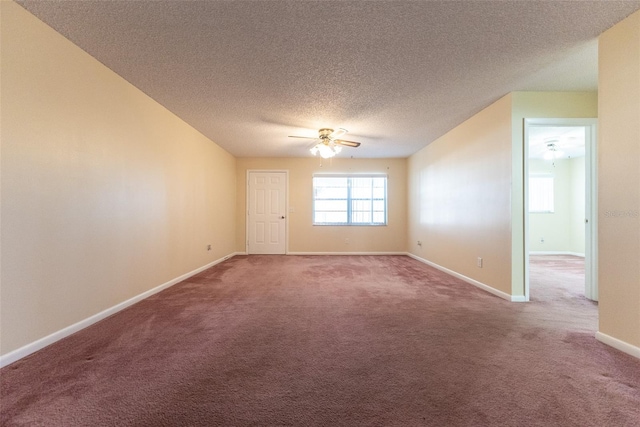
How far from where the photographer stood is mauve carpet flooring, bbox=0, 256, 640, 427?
1211 millimetres

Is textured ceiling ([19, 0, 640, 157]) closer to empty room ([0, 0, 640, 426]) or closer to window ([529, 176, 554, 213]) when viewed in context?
empty room ([0, 0, 640, 426])

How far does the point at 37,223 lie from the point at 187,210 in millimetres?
2137

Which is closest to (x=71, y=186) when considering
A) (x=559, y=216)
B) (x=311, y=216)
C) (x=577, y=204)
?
(x=311, y=216)

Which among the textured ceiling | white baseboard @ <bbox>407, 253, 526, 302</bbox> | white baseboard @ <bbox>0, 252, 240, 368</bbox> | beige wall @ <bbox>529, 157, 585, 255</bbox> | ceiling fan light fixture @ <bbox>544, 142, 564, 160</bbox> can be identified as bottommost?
white baseboard @ <bbox>407, 253, 526, 302</bbox>

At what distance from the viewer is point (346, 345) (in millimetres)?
1858

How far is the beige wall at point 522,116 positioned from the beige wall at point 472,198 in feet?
0.20

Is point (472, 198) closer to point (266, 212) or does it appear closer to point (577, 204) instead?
point (266, 212)

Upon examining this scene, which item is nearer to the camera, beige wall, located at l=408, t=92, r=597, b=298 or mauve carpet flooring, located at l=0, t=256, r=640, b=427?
mauve carpet flooring, located at l=0, t=256, r=640, b=427

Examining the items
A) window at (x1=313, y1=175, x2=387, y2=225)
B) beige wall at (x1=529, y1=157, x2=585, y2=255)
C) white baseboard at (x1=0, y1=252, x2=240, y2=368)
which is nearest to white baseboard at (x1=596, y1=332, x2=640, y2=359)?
white baseboard at (x1=0, y1=252, x2=240, y2=368)

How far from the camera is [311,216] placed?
6.39 metres

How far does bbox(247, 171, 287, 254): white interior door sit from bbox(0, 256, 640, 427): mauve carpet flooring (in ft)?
11.4

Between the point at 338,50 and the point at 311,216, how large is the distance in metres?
4.51

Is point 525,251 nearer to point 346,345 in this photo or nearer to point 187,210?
point 346,345

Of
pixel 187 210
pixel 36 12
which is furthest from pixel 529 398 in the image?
pixel 187 210
